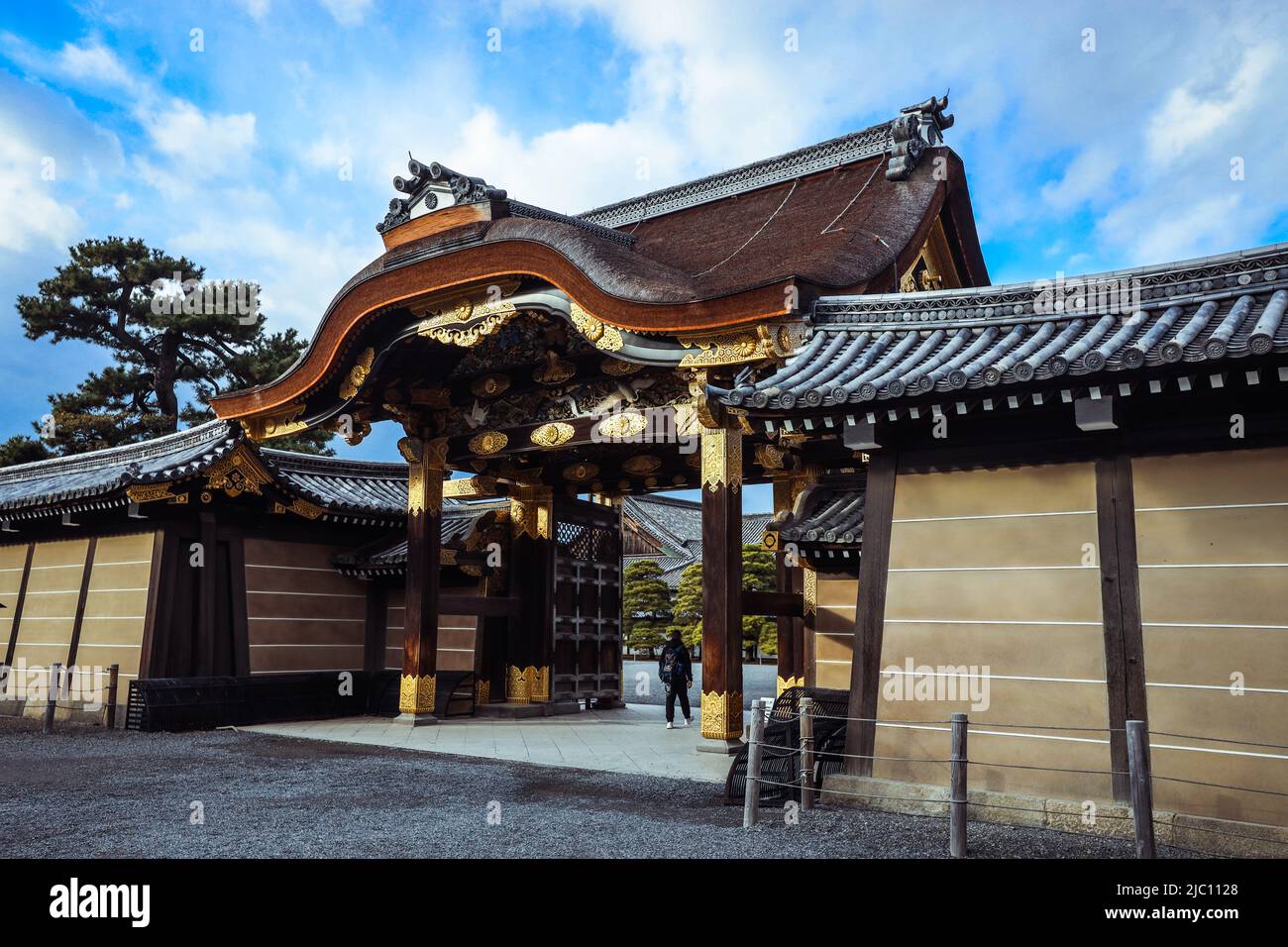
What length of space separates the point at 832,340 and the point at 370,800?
20.2ft

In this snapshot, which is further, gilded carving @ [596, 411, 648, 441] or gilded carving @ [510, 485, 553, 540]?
gilded carving @ [510, 485, 553, 540]

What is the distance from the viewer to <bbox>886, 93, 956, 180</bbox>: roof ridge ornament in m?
14.1

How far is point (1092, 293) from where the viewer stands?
8570 mm

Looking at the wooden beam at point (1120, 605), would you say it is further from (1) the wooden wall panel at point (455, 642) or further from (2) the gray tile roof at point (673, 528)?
(2) the gray tile roof at point (673, 528)

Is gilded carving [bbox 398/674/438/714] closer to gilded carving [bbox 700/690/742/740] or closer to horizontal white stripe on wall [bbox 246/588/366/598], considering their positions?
horizontal white stripe on wall [bbox 246/588/366/598]

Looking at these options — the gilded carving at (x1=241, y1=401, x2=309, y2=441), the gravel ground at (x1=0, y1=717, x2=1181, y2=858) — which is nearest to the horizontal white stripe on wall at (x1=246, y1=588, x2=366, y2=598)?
the gilded carving at (x1=241, y1=401, x2=309, y2=441)

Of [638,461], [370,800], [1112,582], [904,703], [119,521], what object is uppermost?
[638,461]

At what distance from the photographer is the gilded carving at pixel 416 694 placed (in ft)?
48.4

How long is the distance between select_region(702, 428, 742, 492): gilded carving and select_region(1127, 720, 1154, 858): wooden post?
19.7 ft

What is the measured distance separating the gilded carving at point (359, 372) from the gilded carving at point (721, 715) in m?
6.86

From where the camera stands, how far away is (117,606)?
51.1 feet

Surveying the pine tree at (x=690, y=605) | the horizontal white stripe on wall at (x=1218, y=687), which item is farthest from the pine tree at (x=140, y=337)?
the horizontal white stripe on wall at (x=1218, y=687)

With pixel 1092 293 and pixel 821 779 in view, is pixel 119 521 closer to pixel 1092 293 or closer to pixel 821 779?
pixel 821 779

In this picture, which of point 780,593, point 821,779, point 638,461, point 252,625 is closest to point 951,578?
point 821,779
